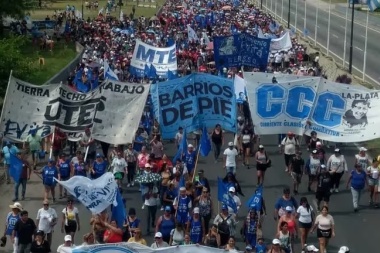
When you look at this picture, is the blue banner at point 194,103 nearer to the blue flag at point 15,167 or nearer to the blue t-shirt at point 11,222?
the blue flag at point 15,167

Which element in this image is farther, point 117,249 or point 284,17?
point 284,17

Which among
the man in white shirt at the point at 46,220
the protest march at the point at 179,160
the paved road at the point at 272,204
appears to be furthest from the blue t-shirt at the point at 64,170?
the man in white shirt at the point at 46,220

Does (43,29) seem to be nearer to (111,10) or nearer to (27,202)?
(111,10)

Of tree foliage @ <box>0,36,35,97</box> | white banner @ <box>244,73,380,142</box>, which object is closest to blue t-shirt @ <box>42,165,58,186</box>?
white banner @ <box>244,73,380,142</box>

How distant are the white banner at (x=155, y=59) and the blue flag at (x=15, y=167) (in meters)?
11.8

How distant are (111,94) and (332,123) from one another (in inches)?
191

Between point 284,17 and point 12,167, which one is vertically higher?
point 12,167

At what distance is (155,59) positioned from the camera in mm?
33438

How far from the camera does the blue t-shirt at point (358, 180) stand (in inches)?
805

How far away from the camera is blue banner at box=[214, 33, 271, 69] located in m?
30.8

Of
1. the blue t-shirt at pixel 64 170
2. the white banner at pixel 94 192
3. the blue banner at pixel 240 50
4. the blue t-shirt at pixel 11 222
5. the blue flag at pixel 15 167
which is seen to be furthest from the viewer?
the blue banner at pixel 240 50

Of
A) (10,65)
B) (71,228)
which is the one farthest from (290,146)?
(10,65)

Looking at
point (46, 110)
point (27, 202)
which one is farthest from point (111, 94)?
point (27, 202)

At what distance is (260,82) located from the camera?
21422 mm
